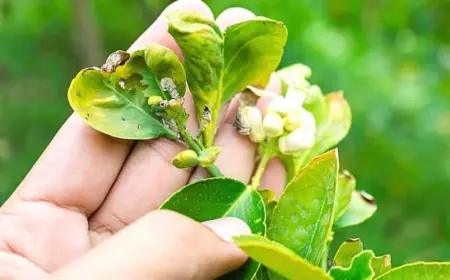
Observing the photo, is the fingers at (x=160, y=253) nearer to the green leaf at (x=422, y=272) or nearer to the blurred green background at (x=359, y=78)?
the green leaf at (x=422, y=272)

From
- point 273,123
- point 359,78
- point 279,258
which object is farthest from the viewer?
point 359,78

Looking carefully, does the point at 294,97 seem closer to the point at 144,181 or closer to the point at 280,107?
the point at 280,107

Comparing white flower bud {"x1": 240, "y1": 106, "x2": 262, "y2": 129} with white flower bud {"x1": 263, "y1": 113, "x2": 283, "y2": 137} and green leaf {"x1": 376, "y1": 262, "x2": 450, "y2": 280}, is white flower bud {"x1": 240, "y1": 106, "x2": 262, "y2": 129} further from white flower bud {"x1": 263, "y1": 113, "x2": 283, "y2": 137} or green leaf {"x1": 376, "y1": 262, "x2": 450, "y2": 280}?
green leaf {"x1": 376, "y1": 262, "x2": 450, "y2": 280}

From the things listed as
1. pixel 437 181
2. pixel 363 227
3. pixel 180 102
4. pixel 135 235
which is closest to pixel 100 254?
pixel 135 235

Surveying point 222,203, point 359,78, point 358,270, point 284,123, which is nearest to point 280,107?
point 284,123

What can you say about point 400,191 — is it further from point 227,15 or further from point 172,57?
point 172,57

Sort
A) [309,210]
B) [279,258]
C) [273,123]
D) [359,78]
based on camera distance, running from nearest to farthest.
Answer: [279,258], [309,210], [273,123], [359,78]
